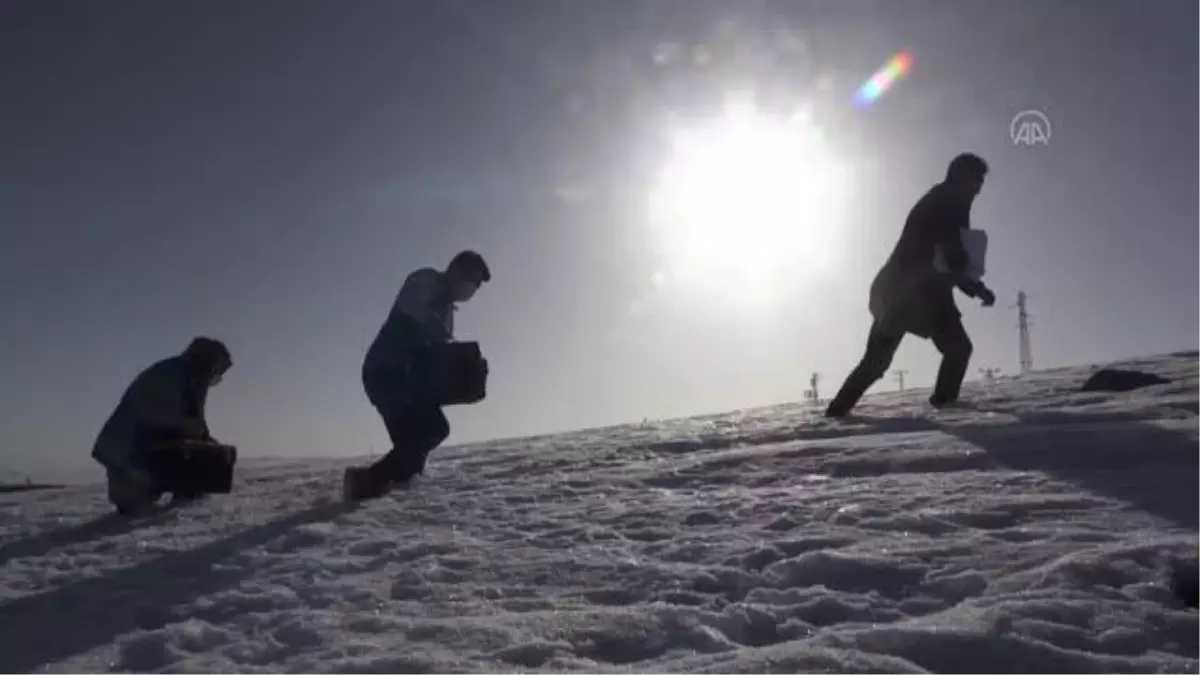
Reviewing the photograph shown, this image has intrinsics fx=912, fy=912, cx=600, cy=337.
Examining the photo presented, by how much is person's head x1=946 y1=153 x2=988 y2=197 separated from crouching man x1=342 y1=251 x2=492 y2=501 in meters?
3.61

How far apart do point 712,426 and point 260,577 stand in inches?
194

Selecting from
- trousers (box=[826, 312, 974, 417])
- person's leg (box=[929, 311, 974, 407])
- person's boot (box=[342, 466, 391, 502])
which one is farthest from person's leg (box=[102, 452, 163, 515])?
person's leg (box=[929, 311, 974, 407])

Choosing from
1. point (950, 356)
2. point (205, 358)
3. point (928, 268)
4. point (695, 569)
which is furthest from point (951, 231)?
point (205, 358)

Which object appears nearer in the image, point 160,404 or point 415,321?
point 415,321

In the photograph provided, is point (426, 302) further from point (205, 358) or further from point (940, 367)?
point (940, 367)

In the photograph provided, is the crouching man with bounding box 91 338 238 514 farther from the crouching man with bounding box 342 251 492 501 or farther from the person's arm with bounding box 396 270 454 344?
the person's arm with bounding box 396 270 454 344

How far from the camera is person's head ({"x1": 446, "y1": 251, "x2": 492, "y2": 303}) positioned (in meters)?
5.92

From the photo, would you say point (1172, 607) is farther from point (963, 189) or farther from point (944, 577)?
point (963, 189)

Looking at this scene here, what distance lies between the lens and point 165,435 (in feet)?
19.5

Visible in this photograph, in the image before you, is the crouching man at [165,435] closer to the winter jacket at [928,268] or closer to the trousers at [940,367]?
the trousers at [940,367]

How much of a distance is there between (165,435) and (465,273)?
2215 millimetres

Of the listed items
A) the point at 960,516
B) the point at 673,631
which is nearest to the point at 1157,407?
the point at 960,516

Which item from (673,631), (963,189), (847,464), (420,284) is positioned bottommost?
(673,631)

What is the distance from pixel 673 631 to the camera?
2.69 m
